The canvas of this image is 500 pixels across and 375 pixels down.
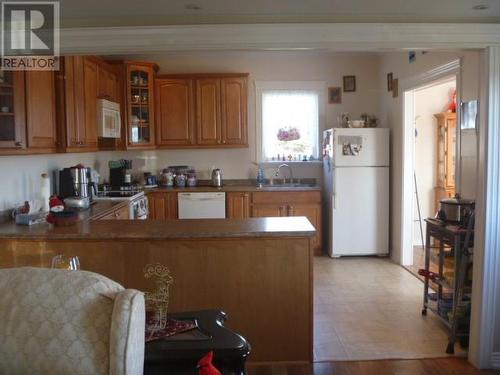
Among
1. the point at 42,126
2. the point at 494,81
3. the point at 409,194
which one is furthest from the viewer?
the point at 409,194

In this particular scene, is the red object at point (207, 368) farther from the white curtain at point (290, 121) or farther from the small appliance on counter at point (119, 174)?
the white curtain at point (290, 121)

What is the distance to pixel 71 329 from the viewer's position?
1.35 metres

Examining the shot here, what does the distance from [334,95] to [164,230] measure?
4.10 metres

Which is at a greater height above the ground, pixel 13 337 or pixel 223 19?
pixel 223 19

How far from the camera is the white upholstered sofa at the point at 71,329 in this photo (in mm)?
1334

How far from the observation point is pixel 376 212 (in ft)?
18.7

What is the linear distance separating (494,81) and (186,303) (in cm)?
234

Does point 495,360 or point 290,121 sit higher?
point 290,121

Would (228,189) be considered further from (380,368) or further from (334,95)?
(380,368)

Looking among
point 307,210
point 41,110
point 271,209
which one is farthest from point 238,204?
point 41,110

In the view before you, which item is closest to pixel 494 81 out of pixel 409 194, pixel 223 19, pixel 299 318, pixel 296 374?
pixel 223 19

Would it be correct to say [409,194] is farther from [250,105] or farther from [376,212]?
[250,105]

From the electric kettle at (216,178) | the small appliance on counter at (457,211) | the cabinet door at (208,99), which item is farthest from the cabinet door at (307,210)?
the small appliance on counter at (457,211)

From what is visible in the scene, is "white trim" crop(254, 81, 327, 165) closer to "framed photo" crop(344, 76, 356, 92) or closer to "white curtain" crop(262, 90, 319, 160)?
"white curtain" crop(262, 90, 319, 160)
